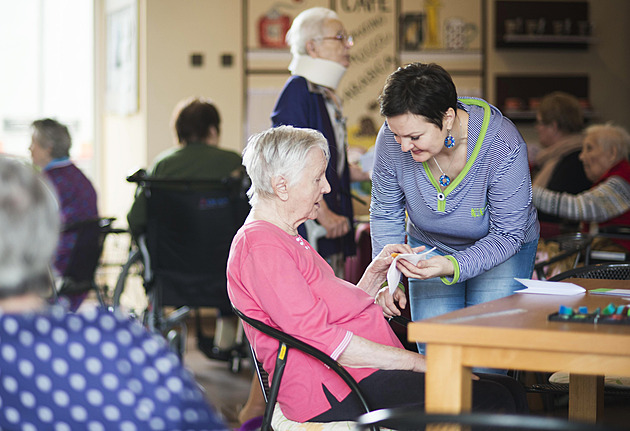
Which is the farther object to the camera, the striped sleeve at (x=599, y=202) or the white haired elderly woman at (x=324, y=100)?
the striped sleeve at (x=599, y=202)

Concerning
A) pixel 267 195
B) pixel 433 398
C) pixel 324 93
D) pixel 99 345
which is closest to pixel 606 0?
pixel 324 93

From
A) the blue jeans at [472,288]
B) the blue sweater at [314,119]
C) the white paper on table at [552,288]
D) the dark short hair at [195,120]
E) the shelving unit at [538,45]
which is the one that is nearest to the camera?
the white paper on table at [552,288]

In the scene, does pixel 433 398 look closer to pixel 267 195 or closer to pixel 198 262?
pixel 267 195

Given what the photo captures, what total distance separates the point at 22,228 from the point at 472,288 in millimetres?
1591

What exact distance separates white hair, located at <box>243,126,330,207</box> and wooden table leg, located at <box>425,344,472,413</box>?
0.72 metres

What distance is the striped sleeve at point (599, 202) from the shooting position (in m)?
4.23

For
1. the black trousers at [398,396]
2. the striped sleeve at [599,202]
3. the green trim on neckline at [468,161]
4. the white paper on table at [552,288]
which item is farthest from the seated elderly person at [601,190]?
the black trousers at [398,396]

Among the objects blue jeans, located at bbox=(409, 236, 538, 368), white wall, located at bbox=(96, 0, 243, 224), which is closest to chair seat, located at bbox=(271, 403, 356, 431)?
blue jeans, located at bbox=(409, 236, 538, 368)

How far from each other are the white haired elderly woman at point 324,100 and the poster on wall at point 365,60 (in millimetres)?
3146

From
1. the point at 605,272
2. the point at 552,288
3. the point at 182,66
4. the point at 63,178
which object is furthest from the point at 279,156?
the point at 182,66

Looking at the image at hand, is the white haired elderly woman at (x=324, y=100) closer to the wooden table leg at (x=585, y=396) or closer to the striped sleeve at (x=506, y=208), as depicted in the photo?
the striped sleeve at (x=506, y=208)

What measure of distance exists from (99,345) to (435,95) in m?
1.28

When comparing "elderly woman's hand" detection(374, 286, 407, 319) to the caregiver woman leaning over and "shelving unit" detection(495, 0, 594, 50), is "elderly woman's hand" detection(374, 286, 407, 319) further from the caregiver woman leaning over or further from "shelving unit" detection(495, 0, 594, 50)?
"shelving unit" detection(495, 0, 594, 50)

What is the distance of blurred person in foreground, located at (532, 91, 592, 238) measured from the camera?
182 inches
